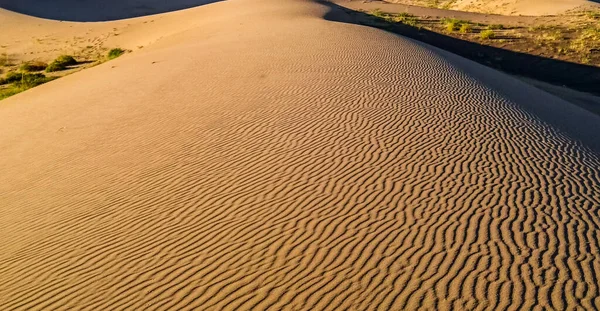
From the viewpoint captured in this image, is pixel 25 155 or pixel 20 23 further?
pixel 20 23

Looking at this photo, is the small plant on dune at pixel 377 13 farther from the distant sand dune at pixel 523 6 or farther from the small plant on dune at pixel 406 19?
the distant sand dune at pixel 523 6

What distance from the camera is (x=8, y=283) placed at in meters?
5.50

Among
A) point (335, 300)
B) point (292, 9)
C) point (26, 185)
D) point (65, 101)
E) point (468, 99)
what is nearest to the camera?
point (335, 300)

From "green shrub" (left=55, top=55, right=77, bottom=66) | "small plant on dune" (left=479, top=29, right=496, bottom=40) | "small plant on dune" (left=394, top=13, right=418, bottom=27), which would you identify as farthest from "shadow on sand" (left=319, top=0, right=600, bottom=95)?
"green shrub" (left=55, top=55, right=77, bottom=66)

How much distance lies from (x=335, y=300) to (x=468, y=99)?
28.7 ft

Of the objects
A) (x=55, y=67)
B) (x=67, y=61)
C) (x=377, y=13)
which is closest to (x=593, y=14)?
(x=377, y=13)

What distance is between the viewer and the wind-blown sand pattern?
197 inches

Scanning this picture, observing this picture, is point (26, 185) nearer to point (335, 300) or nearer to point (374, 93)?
point (335, 300)

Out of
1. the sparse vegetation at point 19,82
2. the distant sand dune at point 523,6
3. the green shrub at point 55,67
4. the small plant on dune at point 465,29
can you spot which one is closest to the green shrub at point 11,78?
the sparse vegetation at point 19,82

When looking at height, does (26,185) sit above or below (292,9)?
below

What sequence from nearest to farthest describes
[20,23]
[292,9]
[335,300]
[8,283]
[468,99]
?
[335,300] < [8,283] < [468,99] < [292,9] < [20,23]

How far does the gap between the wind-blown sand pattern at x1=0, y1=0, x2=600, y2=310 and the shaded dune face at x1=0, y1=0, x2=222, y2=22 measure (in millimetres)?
34697

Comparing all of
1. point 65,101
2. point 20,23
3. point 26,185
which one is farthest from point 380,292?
point 20,23

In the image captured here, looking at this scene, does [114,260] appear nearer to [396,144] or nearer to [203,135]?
[203,135]
